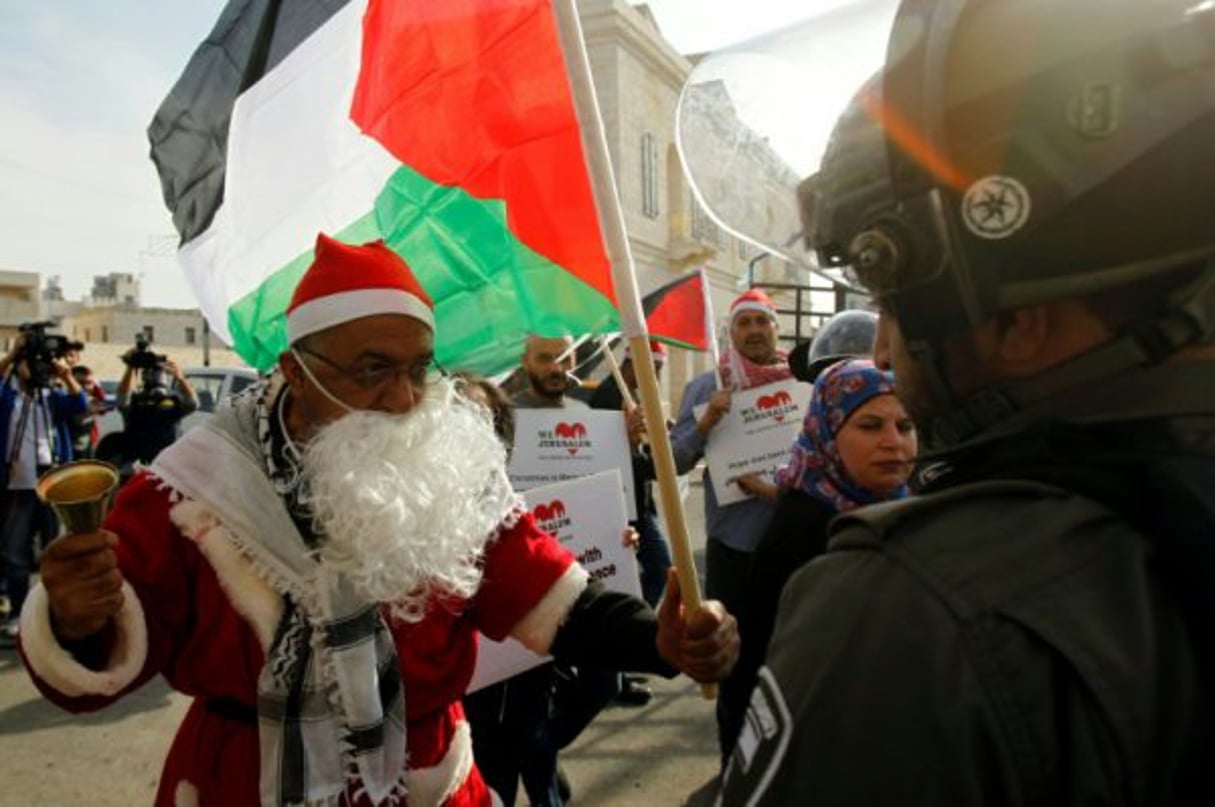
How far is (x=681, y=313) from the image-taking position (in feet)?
18.4

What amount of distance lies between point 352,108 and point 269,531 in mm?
1443

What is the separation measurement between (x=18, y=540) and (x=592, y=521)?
4.59 metres

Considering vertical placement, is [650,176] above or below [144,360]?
above

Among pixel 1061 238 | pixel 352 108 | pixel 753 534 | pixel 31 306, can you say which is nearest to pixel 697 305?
pixel 753 534

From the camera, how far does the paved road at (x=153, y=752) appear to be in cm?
393

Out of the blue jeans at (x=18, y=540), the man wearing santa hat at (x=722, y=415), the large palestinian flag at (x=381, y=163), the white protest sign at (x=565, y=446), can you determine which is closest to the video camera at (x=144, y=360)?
the blue jeans at (x=18, y=540)

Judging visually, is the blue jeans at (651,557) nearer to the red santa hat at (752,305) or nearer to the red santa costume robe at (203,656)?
the red santa hat at (752,305)

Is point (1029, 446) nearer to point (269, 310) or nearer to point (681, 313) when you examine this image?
point (269, 310)

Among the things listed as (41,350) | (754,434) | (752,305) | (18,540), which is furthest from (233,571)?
(41,350)

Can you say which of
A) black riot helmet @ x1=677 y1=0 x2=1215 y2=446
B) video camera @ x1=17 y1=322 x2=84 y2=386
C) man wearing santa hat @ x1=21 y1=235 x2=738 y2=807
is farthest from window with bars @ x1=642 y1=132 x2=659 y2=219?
black riot helmet @ x1=677 y1=0 x2=1215 y2=446

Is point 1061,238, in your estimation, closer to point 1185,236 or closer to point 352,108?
point 1185,236

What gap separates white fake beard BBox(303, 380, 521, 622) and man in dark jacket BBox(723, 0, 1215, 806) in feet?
3.94

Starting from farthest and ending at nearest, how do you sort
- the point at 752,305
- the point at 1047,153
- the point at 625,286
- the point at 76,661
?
the point at 752,305 < the point at 625,286 < the point at 76,661 < the point at 1047,153

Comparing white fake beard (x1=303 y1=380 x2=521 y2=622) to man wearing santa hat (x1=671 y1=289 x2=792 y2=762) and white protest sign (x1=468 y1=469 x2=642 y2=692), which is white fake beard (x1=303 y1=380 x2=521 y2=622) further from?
man wearing santa hat (x1=671 y1=289 x2=792 y2=762)
